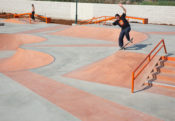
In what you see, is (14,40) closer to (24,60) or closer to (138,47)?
(24,60)

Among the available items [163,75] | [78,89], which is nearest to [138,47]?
[163,75]

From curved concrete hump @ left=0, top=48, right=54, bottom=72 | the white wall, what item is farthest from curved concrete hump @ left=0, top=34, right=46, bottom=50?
the white wall

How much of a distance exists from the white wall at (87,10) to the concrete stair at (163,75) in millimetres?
19759

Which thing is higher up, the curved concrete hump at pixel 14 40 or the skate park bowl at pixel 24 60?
the curved concrete hump at pixel 14 40

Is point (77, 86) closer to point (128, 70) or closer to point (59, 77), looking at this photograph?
point (59, 77)

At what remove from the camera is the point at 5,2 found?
45812 mm

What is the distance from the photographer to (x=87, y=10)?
119 ft

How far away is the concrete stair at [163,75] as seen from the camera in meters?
9.10

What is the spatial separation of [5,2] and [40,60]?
3627 centimetres

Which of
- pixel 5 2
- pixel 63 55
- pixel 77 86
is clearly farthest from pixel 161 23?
pixel 5 2

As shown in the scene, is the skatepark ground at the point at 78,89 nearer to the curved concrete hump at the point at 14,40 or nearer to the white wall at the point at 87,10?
the curved concrete hump at the point at 14,40

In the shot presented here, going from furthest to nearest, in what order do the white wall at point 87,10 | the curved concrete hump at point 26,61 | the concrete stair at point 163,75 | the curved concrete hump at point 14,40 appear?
1. the white wall at point 87,10
2. the curved concrete hump at point 14,40
3. the curved concrete hump at point 26,61
4. the concrete stair at point 163,75

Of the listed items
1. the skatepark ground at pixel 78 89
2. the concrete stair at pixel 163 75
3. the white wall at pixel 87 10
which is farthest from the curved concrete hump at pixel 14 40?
the white wall at pixel 87 10

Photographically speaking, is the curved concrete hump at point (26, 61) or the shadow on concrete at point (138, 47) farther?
the shadow on concrete at point (138, 47)
